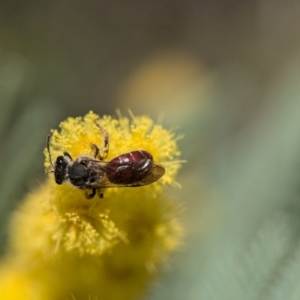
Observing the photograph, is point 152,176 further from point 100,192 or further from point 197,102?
point 197,102

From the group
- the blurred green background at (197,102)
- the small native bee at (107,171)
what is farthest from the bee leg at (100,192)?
the blurred green background at (197,102)

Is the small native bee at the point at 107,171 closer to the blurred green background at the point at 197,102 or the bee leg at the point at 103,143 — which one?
the bee leg at the point at 103,143

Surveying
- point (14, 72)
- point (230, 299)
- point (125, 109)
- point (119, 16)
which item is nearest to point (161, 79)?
point (125, 109)

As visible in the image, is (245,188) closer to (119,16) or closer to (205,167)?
(205,167)

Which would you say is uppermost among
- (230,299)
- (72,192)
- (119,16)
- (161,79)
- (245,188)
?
(119,16)

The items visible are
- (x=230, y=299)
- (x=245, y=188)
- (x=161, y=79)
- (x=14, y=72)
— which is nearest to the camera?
(x=230, y=299)

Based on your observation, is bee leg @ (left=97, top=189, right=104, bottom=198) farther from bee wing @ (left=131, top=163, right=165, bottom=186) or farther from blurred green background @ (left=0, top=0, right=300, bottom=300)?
blurred green background @ (left=0, top=0, right=300, bottom=300)

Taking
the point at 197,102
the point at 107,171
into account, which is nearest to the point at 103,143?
the point at 107,171

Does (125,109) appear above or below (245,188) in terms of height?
above
